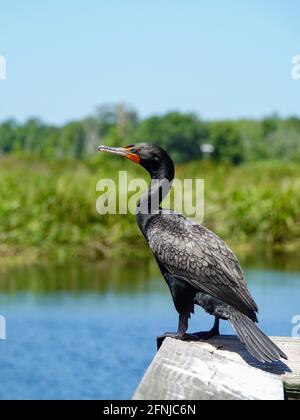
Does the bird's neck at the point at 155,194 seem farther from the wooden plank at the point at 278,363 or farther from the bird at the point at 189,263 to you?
the wooden plank at the point at 278,363

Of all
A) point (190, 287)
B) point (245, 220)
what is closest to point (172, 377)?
point (190, 287)

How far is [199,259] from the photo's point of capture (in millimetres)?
3701

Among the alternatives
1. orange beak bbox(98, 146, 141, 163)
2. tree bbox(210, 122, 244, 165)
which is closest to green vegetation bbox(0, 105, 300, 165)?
tree bbox(210, 122, 244, 165)

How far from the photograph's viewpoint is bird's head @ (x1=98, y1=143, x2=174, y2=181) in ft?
12.7

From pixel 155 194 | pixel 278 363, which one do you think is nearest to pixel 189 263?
pixel 155 194

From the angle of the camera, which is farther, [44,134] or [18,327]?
[44,134]

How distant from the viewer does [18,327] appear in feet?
32.3

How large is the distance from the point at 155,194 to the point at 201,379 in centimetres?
134

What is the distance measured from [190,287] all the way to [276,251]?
11.2 metres

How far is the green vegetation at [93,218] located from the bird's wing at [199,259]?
A: 9.76m

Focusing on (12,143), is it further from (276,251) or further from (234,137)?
(276,251)

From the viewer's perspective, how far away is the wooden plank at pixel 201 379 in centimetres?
261

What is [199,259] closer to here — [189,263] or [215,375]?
[189,263]

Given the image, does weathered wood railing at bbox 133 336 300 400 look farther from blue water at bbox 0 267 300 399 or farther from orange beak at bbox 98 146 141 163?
blue water at bbox 0 267 300 399
